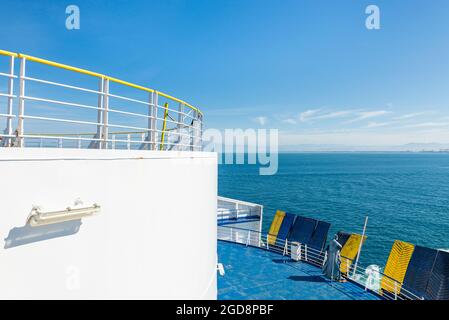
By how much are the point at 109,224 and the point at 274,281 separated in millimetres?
8481

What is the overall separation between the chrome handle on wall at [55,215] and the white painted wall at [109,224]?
0.07 meters

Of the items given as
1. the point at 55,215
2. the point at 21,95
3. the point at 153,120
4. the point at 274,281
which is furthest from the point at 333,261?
the point at 21,95

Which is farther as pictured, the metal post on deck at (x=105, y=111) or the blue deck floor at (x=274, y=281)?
the blue deck floor at (x=274, y=281)

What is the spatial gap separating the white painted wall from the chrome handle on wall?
7 cm

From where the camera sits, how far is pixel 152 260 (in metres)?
4.25

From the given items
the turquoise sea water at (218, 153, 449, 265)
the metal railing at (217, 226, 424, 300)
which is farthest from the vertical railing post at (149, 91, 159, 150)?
the turquoise sea water at (218, 153, 449, 265)

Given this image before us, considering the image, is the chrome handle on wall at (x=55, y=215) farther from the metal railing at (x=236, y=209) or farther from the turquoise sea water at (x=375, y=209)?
the turquoise sea water at (x=375, y=209)

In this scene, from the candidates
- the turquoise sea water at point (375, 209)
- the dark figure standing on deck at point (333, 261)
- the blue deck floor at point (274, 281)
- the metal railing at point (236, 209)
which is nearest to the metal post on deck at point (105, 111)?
the blue deck floor at point (274, 281)

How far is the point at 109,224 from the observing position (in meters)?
3.62

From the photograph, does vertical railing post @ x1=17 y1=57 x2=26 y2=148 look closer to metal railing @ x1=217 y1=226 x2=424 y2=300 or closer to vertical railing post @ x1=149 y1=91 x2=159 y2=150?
vertical railing post @ x1=149 y1=91 x2=159 y2=150

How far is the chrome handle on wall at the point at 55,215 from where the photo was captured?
9.53 feet

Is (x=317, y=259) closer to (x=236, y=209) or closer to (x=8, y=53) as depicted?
(x=236, y=209)

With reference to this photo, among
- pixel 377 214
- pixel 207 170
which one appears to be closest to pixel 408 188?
pixel 377 214

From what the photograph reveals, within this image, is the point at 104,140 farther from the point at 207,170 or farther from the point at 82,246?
the point at 207,170
